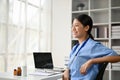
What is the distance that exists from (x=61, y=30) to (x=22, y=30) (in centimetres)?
112

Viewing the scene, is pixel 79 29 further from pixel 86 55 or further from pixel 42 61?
pixel 42 61

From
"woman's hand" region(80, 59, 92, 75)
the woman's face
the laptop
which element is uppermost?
the woman's face

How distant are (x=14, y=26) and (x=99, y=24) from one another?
5.47ft

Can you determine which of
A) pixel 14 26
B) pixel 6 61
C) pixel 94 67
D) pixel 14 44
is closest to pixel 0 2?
pixel 14 26

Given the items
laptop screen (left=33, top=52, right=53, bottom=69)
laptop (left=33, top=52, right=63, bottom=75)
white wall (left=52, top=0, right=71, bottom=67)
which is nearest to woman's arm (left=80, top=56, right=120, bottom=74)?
laptop (left=33, top=52, right=63, bottom=75)

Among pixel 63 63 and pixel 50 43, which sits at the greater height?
pixel 50 43

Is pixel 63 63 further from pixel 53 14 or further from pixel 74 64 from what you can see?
pixel 74 64

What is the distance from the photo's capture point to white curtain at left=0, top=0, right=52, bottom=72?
3125 millimetres

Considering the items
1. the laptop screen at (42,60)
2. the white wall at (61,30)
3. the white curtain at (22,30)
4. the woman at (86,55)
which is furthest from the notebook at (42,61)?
the woman at (86,55)

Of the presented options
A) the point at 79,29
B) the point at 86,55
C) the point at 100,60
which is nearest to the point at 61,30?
the point at 79,29

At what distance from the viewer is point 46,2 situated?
4430mm

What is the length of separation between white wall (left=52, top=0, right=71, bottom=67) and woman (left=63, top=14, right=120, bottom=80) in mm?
2609

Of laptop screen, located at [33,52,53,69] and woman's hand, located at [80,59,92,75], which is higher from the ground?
woman's hand, located at [80,59,92,75]

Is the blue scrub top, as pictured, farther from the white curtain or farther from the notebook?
the white curtain
